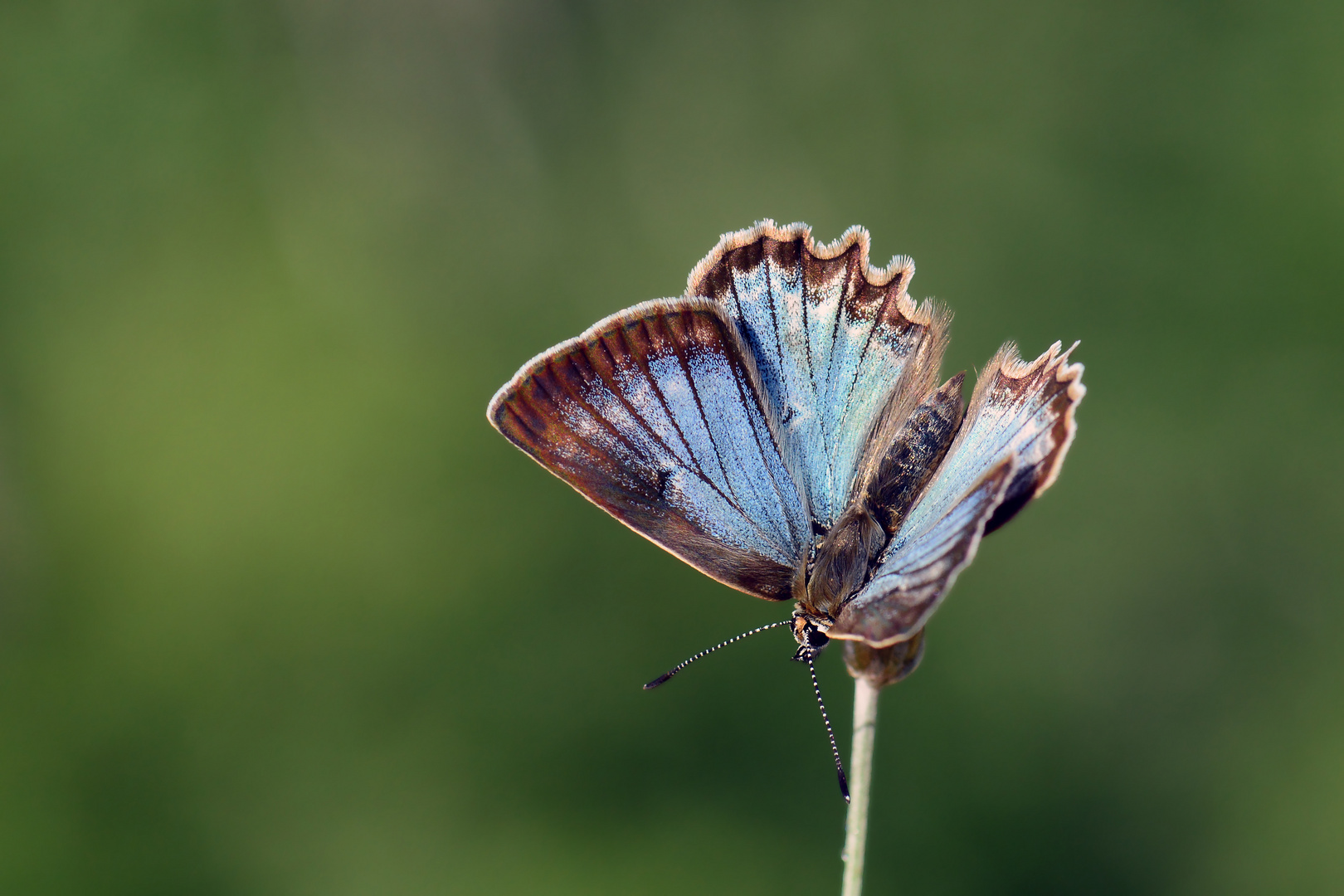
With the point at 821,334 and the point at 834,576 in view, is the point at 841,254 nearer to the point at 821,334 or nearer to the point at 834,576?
the point at 821,334

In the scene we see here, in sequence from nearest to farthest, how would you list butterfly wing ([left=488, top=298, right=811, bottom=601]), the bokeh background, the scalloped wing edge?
butterfly wing ([left=488, top=298, right=811, bottom=601]) → the scalloped wing edge → the bokeh background

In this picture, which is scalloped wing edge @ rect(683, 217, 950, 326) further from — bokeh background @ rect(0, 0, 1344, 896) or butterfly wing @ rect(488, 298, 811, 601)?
bokeh background @ rect(0, 0, 1344, 896)

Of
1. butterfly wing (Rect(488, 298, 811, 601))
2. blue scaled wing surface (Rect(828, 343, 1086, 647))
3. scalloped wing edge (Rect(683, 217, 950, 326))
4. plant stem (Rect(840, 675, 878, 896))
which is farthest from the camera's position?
scalloped wing edge (Rect(683, 217, 950, 326))

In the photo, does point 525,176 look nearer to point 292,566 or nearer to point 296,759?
point 292,566

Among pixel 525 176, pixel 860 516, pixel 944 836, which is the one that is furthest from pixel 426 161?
pixel 860 516

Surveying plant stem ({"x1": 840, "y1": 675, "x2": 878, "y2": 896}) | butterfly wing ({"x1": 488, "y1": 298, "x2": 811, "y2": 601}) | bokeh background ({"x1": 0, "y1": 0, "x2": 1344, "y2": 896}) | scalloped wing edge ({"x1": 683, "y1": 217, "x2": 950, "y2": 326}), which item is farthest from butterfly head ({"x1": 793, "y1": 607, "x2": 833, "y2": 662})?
bokeh background ({"x1": 0, "y1": 0, "x2": 1344, "y2": 896})

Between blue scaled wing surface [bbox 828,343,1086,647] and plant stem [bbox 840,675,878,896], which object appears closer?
plant stem [bbox 840,675,878,896]
